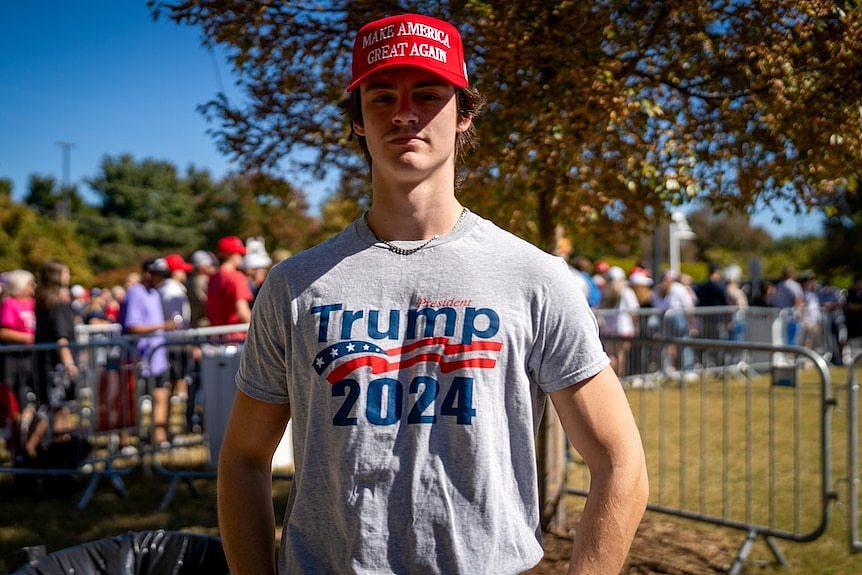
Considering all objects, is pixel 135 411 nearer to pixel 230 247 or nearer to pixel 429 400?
pixel 230 247

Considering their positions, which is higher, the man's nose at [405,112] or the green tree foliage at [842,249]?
the green tree foliage at [842,249]

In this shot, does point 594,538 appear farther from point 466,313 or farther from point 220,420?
point 220,420

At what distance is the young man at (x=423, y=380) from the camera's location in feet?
5.20

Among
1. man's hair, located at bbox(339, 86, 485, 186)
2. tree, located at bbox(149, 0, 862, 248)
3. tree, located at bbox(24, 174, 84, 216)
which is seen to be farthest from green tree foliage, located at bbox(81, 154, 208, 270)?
man's hair, located at bbox(339, 86, 485, 186)

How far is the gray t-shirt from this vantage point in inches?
62.4

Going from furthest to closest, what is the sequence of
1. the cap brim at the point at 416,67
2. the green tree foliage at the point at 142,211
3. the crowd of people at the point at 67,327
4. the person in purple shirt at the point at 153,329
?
the green tree foliage at the point at 142,211
the person in purple shirt at the point at 153,329
the crowd of people at the point at 67,327
the cap brim at the point at 416,67

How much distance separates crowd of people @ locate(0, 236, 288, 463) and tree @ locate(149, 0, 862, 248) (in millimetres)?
3454

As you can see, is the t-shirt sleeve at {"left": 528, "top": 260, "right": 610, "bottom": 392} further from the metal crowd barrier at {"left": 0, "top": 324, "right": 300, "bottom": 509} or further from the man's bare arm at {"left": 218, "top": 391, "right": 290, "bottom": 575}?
the metal crowd barrier at {"left": 0, "top": 324, "right": 300, "bottom": 509}

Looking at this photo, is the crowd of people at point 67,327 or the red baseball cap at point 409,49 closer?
the red baseball cap at point 409,49

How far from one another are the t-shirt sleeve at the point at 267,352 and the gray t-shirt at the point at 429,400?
6 cm

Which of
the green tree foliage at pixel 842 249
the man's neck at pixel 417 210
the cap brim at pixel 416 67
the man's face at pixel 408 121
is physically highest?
the green tree foliage at pixel 842 249

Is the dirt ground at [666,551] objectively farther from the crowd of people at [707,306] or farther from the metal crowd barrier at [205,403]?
the crowd of people at [707,306]

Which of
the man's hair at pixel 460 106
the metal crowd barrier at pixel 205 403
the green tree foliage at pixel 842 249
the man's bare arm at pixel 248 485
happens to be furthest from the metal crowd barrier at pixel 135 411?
the green tree foliage at pixel 842 249

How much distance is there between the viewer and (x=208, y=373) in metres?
7.06
